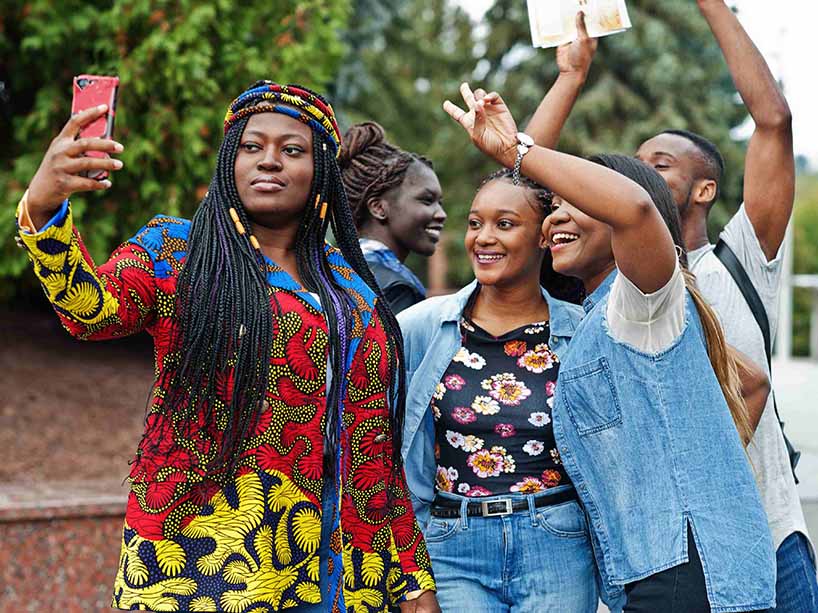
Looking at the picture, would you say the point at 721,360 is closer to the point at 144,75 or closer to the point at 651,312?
the point at 651,312

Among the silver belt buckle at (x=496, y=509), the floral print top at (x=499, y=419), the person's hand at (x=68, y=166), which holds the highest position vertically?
the person's hand at (x=68, y=166)

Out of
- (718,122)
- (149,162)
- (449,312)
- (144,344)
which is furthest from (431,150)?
(449,312)

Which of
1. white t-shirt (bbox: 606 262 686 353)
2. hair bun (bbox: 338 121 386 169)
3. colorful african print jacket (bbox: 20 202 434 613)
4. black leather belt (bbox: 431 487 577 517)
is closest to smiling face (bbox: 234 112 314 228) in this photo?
colorful african print jacket (bbox: 20 202 434 613)

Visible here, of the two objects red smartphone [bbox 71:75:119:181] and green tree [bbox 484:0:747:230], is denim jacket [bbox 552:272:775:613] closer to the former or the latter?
red smartphone [bbox 71:75:119:181]

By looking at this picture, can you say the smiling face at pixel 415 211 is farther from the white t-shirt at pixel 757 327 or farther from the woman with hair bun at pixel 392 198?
the white t-shirt at pixel 757 327

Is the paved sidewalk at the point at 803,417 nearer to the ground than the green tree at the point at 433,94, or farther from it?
nearer to the ground

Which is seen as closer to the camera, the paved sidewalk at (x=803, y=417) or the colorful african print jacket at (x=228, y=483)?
the colorful african print jacket at (x=228, y=483)

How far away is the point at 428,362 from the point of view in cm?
336

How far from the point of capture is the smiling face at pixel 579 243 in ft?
10.3

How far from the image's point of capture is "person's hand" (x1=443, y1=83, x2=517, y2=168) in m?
2.74

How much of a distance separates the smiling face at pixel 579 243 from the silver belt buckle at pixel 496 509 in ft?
2.42

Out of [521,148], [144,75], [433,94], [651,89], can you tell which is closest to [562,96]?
[521,148]

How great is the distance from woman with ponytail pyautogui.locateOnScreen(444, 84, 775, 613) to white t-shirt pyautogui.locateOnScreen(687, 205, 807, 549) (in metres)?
0.39

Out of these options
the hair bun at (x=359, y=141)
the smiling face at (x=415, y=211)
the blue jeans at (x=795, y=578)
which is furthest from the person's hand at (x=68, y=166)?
the hair bun at (x=359, y=141)
